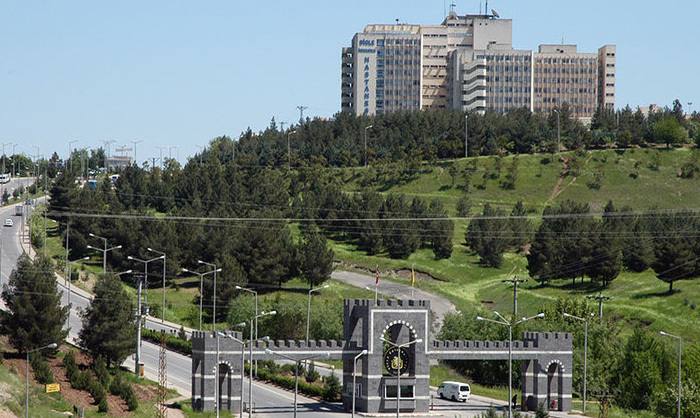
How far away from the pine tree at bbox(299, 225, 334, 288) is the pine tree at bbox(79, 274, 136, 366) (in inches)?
1768

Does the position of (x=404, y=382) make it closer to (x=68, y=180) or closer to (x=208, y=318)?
(x=208, y=318)

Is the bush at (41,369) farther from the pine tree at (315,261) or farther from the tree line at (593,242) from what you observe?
the tree line at (593,242)

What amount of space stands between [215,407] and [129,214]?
72633 millimetres

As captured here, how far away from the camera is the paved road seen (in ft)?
468

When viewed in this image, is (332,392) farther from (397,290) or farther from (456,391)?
(397,290)

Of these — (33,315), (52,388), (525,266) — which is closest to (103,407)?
(52,388)

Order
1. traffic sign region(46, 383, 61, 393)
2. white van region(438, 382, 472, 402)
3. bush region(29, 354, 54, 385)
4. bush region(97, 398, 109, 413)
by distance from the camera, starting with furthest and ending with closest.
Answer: white van region(438, 382, 472, 402)
bush region(29, 354, 54, 385)
traffic sign region(46, 383, 61, 393)
bush region(97, 398, 109, 413)

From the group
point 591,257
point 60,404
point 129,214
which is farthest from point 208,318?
point 60,404

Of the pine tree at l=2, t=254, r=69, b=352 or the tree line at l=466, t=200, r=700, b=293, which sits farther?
the tree line at l=466, t=200, r=700, b=293

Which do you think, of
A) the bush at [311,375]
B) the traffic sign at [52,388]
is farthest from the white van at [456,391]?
the traffic sign at [52,388]

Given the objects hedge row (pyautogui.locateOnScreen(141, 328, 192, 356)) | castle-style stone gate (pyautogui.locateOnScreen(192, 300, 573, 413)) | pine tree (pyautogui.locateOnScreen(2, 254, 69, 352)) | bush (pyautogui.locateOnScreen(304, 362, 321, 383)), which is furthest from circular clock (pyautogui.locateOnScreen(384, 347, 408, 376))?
hedge row (pyautogui.locateOnScreen(141, 328, 192, 356))

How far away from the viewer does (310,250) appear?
145 m

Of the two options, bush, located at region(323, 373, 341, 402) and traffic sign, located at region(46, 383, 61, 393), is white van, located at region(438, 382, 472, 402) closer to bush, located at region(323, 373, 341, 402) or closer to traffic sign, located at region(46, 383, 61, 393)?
bush, located at region(323, 373, 341, 402)

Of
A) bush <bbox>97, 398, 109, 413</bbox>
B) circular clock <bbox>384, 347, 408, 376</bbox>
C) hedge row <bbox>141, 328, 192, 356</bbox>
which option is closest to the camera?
bush <bbox>97, 398, 109, 413</bbox>
